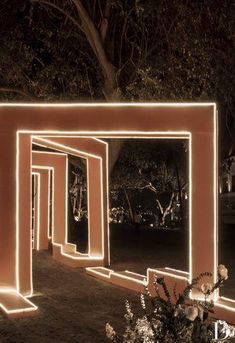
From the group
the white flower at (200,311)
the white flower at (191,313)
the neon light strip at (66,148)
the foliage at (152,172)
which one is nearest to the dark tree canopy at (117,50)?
the neon light strip at (66,148)

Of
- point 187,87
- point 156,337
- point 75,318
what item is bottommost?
point 75,318

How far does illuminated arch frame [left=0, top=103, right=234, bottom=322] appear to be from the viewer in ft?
30.4

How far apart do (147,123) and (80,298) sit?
2817mm

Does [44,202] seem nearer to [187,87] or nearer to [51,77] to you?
[51,77]

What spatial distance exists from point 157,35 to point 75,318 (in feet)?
27.5

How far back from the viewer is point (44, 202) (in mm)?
17812

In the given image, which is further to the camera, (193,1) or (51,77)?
(51,77)

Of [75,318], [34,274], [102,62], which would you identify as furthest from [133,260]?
[75,318]

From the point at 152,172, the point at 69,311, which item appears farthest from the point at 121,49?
the point at 152,172

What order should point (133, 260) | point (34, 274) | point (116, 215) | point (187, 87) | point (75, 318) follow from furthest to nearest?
point (116, 215)
point (133, 260)
point (187, 87)
point (34, 274)
point (75, 318)

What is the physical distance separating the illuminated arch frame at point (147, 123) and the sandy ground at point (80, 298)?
1269 millimetres

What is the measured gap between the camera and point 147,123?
32.3 ft

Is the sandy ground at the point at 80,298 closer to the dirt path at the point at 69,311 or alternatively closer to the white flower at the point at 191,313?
the dirt path at the point at 69,311

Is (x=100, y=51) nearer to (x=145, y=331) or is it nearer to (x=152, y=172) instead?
(x=145, y=331)
